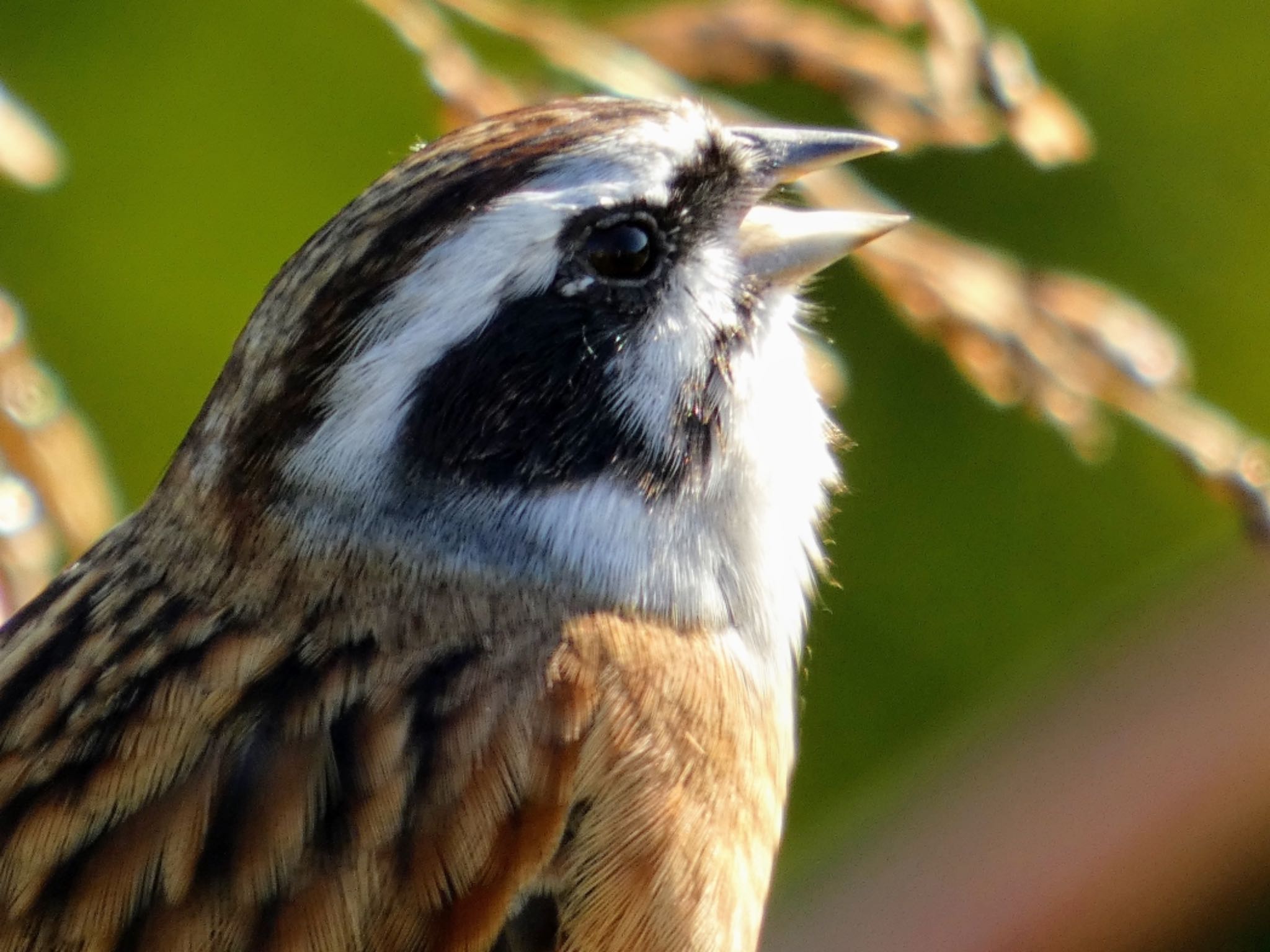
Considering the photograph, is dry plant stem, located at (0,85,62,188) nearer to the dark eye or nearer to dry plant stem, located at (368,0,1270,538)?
dry plant stem, located at (368,0,1270,538)

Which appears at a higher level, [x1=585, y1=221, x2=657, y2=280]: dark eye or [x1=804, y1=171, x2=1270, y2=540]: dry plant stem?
[x1=804, y1=171, x2=1270, y2=540]: dry plant stem

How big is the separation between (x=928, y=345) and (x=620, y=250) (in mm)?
3112

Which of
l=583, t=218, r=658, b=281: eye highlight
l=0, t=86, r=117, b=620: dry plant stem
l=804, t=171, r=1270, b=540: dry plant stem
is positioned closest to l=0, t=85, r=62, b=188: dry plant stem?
l=0, t=86, r=117, b=620: dry plant stem

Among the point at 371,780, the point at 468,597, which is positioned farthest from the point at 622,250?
the point at 371,780

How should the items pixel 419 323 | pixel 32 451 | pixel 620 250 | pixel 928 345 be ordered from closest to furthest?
pixel 419 323 → pixel 620 250 → pixel 32 451 → pixel 928 345

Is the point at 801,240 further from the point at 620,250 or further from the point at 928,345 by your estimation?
the point at 928,345

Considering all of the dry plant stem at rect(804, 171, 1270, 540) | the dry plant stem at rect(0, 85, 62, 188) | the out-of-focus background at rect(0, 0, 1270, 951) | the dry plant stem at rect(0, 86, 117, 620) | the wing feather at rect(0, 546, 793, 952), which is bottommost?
the wing feather at rect(0, 546, 793, 952)

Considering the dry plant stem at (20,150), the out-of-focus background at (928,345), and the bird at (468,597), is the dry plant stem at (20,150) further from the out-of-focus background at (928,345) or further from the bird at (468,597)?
the out-of-focus background at (928,345)

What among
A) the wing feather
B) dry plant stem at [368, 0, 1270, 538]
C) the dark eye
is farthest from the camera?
dry plant stem at [368, 0, 1270, 538]

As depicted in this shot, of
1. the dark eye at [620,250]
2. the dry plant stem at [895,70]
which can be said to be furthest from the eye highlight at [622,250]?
the dry plant stem at [895,70]

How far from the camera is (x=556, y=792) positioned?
231 cm

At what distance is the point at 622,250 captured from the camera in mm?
2463

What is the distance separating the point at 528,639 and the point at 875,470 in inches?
130

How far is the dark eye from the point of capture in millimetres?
2453
